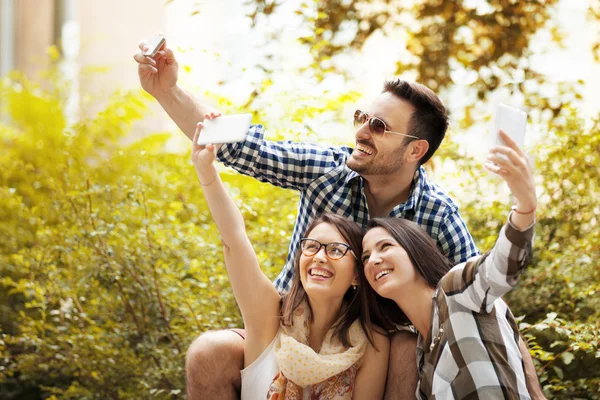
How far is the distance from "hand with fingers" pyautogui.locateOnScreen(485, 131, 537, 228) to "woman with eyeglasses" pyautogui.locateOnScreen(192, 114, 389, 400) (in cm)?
62

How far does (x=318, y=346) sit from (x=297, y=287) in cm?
18

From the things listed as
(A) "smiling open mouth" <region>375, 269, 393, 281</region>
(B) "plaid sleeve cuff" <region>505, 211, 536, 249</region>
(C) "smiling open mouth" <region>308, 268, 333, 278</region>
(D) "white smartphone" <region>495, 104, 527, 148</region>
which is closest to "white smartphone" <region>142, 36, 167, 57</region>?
(C) "smiling open mouth" <region>308, 268, 333, 278</region>

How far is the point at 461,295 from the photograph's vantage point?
1848 mm

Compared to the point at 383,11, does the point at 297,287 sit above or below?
below

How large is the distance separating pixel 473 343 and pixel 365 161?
751mm

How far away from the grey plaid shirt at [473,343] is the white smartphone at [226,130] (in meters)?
0.63

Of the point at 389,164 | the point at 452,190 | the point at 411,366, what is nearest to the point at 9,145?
the point at 452,190

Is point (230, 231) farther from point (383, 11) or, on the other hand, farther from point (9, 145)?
point (9, 145)

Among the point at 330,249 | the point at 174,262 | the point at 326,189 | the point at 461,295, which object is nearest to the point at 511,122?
the point at 461,295

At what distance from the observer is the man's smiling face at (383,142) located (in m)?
2.40

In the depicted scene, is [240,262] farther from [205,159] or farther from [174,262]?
[174,262]

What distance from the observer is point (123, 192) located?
3217mm

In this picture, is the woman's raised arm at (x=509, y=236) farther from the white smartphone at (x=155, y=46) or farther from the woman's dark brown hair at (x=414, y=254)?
the white smartphone at (x=155, y=46)

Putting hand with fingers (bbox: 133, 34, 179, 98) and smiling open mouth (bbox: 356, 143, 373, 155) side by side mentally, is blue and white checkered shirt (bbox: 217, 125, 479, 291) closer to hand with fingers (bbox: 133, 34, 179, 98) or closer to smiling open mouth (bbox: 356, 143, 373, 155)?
smiling open mouth (bbox: 356, 143, 373, 155)
